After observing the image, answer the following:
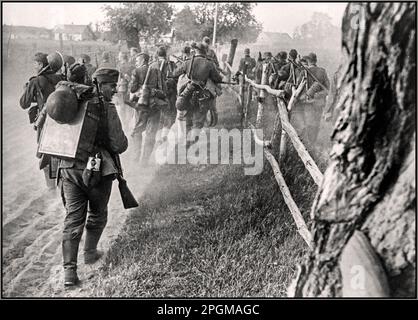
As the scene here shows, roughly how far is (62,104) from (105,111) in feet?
1.67

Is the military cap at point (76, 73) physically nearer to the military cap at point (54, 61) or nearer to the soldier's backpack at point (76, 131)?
the soldier's backpack at point (76, 131)

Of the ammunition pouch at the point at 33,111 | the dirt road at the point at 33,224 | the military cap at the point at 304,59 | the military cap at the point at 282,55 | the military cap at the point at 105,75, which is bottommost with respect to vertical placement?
the dirt road at the point at 33,224

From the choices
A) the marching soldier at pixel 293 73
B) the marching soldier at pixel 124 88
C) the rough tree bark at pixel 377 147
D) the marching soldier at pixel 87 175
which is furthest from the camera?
the marching soldier at pixel 124 88

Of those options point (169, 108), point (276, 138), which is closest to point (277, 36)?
point (276, 138)

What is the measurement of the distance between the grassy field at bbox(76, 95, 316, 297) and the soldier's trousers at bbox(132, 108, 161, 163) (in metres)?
2.51

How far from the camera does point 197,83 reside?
8.32m

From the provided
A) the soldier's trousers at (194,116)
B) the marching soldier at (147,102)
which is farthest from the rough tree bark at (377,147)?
the soldier's trousers at (194,116)

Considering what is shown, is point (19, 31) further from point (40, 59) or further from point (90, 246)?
point (90, 246)

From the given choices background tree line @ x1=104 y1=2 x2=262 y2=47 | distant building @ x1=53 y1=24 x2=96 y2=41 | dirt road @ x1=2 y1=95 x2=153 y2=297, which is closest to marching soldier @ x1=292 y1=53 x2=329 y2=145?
background tree line @ x1=104 y1=2 x2=262 y2=47

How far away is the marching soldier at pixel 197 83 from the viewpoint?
8.27 metres

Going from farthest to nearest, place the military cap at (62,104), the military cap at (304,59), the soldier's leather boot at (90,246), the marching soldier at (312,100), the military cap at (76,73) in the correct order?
1. the military cap at (304,59)
2. the marching soldier at (312,100)
3. the soldier's leather boot at (90,246)
4. the military cap at (76,73)
5. the military cap at (62,104)

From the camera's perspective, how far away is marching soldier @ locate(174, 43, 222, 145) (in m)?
8.27
